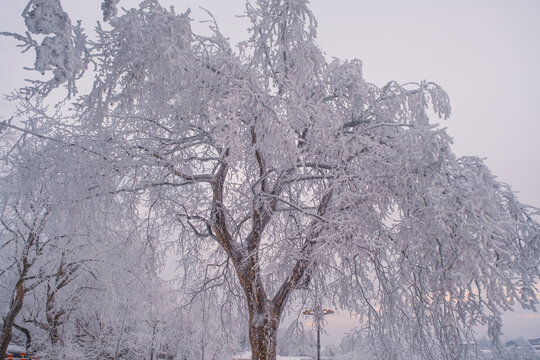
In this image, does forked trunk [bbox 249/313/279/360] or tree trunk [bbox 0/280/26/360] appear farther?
tree trunk [bbox 0/280/26/360]

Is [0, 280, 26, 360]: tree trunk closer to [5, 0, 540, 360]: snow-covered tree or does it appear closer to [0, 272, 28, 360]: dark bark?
[0, 272, 28, 360]: dark bark

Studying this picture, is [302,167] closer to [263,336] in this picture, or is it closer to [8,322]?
[263,336]

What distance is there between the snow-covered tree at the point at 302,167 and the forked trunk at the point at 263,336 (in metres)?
0.03

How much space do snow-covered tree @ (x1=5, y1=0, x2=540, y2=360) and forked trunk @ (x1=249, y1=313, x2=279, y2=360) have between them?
26mm

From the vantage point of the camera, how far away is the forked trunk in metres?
6.80

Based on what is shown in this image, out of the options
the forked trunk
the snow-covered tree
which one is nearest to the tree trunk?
the snow-covered tree

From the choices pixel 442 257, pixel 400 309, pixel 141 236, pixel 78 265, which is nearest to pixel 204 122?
pixel 141 236

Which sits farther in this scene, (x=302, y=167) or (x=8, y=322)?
(x=8, y=322)

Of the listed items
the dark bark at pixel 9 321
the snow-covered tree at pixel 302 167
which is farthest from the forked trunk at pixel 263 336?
the dark bark at pixel 9 321

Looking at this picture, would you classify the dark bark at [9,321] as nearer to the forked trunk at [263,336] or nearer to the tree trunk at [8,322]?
the tree trunk at [8,322]

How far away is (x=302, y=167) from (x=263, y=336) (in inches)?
127

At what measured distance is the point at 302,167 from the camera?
266 inches

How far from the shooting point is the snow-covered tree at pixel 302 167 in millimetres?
4781

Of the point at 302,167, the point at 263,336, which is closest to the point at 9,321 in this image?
the point at 263,336
